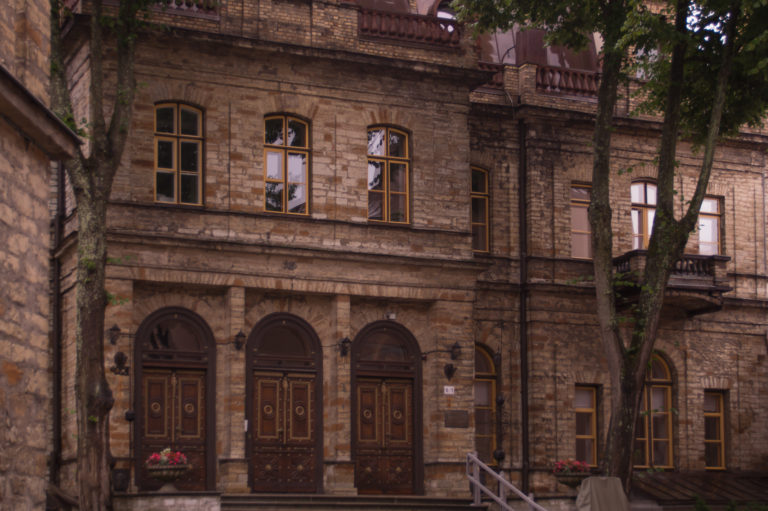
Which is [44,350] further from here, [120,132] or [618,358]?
[618,358]

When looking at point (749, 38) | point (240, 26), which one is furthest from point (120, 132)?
point (749, 38)

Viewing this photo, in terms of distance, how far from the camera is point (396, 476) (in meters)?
24.8

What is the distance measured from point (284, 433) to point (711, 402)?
11.5m

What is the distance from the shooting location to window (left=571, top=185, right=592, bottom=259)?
29.3 metres

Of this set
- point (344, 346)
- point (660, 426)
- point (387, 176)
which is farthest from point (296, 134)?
point (660, 426)

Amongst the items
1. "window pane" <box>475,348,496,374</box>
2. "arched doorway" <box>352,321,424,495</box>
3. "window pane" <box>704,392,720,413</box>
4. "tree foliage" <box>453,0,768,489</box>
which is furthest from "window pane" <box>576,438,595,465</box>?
"tree foliage" <box>453,0,768,489</box>

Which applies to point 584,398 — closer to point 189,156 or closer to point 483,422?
point 483,422

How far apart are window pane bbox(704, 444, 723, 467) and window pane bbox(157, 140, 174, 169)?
14306 mm

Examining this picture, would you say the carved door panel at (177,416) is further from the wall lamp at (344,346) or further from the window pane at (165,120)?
the window pane at (165,120)

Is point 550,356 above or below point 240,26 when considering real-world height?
below

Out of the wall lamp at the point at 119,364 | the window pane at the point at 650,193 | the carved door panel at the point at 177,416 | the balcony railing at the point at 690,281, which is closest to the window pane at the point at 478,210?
the balcony railing at the point at 690,281

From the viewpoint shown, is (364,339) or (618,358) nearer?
(618,358)

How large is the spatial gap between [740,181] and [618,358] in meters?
11.7

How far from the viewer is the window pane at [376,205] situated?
25500 mm
